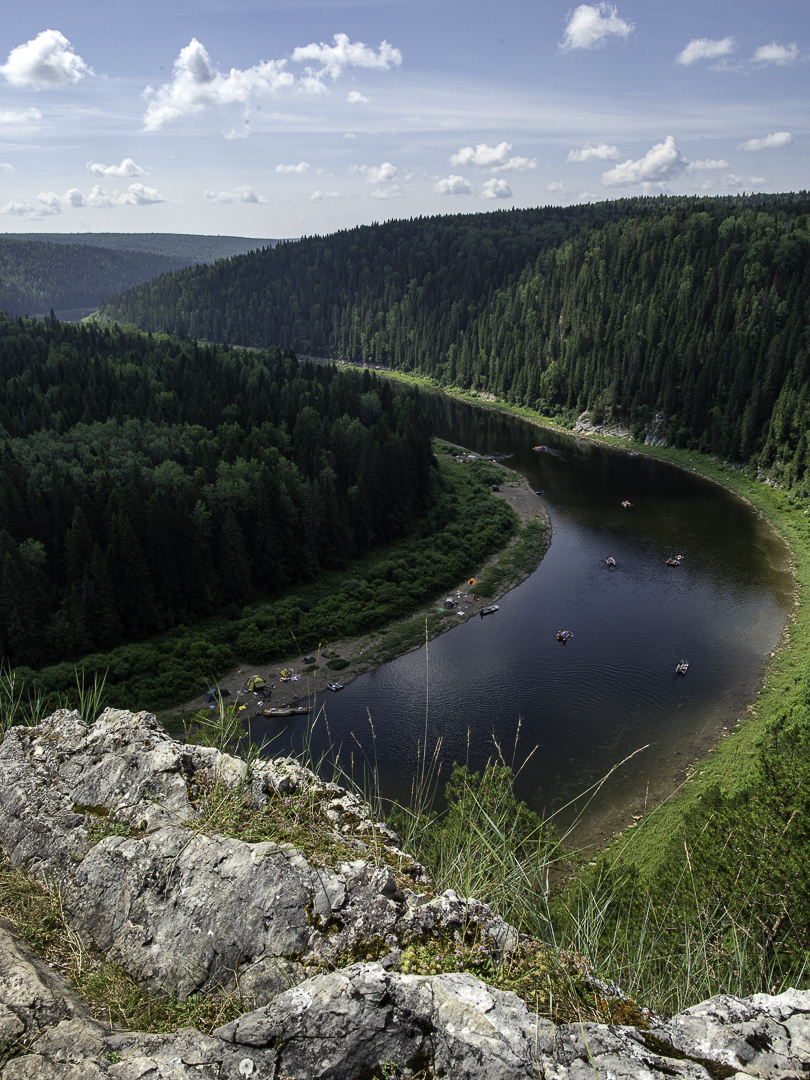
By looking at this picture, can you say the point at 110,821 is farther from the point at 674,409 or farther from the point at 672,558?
the point at 674,409

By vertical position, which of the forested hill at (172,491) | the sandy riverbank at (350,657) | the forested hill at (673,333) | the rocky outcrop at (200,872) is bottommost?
the sandy riverbank at (350,657)

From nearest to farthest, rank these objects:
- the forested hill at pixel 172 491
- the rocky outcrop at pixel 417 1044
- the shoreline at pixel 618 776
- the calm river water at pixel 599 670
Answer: the rocky outcrop at pixel 417 1044 → the shoreline at pixel 618 776 → the calm river water at pixel 599 670 → the forested hill at pixel 172 491

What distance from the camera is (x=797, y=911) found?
1505 cm

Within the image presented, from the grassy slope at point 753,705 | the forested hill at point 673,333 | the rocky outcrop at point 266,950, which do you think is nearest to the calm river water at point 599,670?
the grassy slope at point 753,705

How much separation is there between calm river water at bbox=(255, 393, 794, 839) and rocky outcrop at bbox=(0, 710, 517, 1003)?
13.7 metres

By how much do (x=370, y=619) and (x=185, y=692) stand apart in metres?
16.4

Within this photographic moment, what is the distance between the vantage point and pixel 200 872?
7.32 meters

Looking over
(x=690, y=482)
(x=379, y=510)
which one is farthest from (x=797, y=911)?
(x=690, y=482)

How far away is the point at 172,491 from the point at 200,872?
61.6 m

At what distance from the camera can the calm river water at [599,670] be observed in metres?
38.0

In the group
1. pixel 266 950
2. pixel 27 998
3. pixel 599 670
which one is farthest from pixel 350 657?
pixel 27 998

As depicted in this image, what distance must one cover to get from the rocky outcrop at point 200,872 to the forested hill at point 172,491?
42.2m

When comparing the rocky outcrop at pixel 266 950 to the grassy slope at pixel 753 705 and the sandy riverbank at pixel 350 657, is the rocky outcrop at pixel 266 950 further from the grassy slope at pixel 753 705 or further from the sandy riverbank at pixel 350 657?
the sandy riverbank at pixel 350 657

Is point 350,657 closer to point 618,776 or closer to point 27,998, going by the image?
point 618,776
